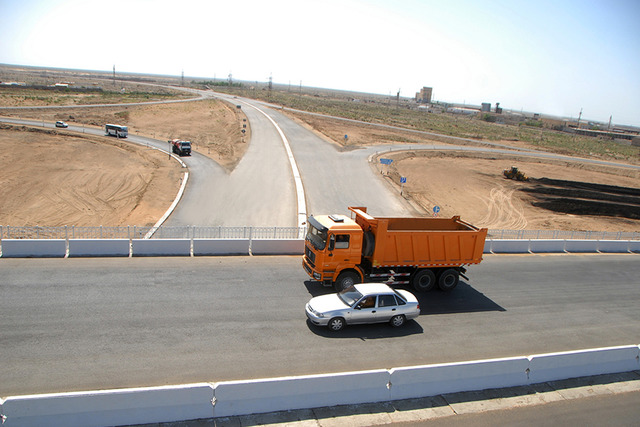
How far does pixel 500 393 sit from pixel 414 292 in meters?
6.47

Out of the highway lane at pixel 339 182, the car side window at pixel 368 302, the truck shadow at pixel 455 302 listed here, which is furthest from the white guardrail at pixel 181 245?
the highway lane at pixel 339 182

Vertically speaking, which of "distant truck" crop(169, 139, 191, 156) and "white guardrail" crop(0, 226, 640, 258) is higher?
"distant truck" crop(169, 139, 191, 156)

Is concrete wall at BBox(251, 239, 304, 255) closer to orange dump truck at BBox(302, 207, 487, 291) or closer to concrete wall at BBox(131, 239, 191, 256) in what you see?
concrete wall at BBox(131, 239, 191, 256)

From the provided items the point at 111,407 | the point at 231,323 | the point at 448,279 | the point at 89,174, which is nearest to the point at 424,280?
the point at 448,279

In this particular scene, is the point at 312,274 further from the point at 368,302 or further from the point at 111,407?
the point at 111,407

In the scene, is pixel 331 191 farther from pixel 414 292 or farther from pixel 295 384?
pixel 295 384

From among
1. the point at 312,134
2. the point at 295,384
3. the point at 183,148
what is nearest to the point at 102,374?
the point at 295,384

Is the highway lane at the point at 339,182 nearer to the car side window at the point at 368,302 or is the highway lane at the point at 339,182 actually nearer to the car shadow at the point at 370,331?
the car shadow at the point at 370,331

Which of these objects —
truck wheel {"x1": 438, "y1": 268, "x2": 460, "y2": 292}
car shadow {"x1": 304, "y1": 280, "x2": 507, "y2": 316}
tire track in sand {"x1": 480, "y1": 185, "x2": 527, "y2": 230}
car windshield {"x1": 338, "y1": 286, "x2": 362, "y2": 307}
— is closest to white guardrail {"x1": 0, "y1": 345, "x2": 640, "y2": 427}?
car windshield {"x1": 338, "y1": 286, "x2": 362, "y2": 307}

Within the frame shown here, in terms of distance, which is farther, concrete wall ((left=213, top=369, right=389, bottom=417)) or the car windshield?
the car windshield

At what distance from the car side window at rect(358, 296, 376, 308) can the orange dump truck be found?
252 centimetres

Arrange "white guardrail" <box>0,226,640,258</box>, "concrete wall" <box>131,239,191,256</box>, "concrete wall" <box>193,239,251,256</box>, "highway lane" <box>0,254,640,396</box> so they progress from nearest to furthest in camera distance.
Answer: "highway lane" <box>0,254,640,396</box>, "white guardrail" <box>0,226,640,258</box>, "concrete wall" <box>131,239,191,256</box>, "concrete wall" <box>193,239,251,256</box>

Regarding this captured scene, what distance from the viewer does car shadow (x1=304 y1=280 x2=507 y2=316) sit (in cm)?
1619

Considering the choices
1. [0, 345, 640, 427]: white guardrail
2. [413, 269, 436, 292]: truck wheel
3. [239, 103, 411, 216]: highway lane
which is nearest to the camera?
[0, 345, 640, 427]: white guardrail
